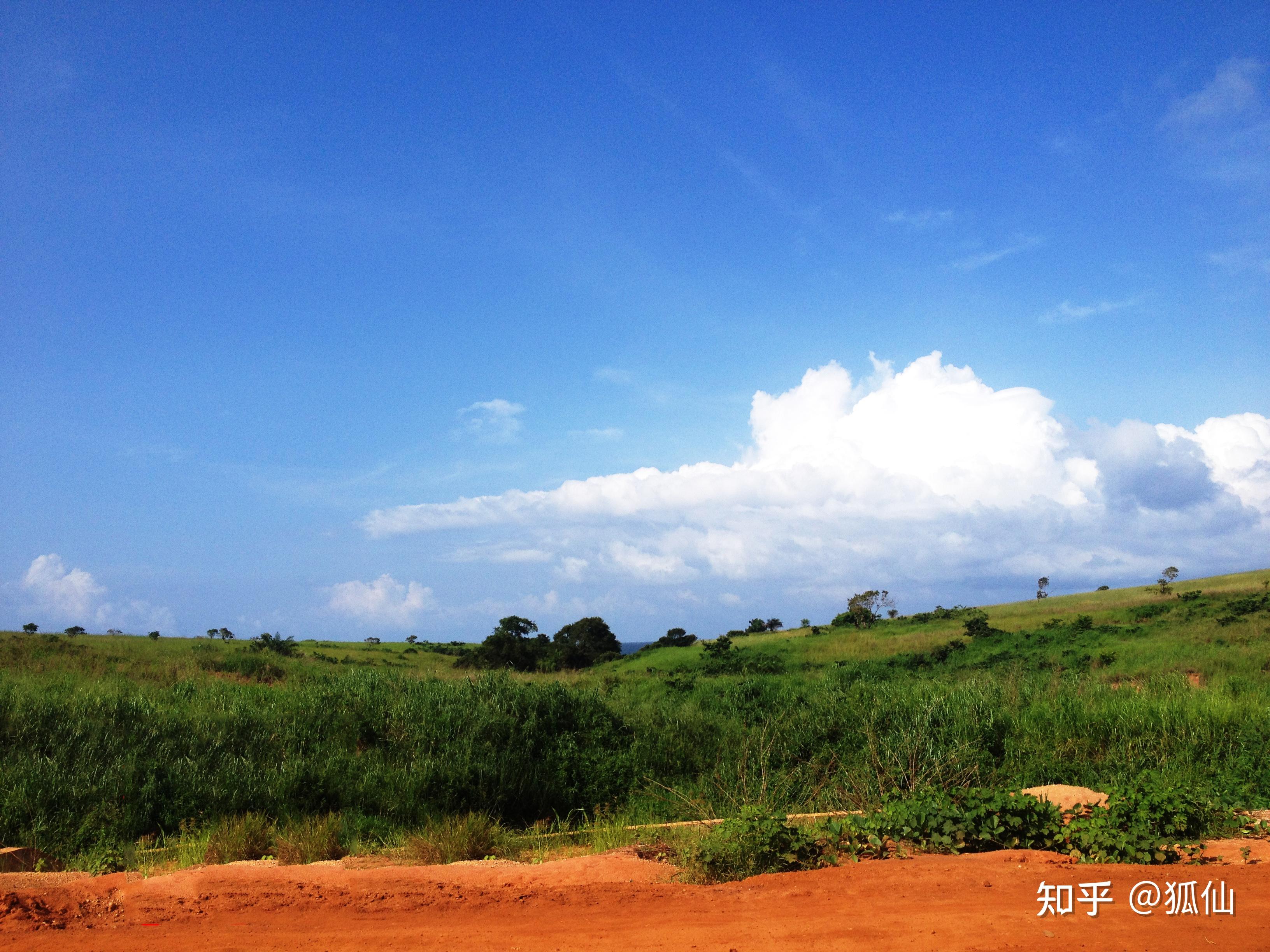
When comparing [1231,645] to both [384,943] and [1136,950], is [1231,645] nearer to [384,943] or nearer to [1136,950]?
[1136,950]

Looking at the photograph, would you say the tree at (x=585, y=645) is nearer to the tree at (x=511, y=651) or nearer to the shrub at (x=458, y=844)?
the tree at (x=511, y=651)

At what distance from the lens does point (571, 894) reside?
6.55m

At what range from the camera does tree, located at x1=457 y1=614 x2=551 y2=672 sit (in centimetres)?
4606

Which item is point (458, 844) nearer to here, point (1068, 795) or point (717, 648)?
point (1068, 795)

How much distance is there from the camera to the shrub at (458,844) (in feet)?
27.6

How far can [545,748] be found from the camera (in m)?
14.5

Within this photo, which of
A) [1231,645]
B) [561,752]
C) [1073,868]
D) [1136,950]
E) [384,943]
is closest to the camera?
[1136,950]

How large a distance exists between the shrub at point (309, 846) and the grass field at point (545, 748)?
9.3 inches

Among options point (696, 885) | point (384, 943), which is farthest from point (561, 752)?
point (384, 943)

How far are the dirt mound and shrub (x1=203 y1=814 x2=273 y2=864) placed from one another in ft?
28.7

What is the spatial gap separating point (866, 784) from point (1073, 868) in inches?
207

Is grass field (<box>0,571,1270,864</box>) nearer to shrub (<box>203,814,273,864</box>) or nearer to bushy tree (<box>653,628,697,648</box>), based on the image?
shrub (<box>203,814,273,864</box>)

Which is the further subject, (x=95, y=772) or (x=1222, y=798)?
(x=95, y=772)

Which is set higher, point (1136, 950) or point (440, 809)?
point (1136, 950)
